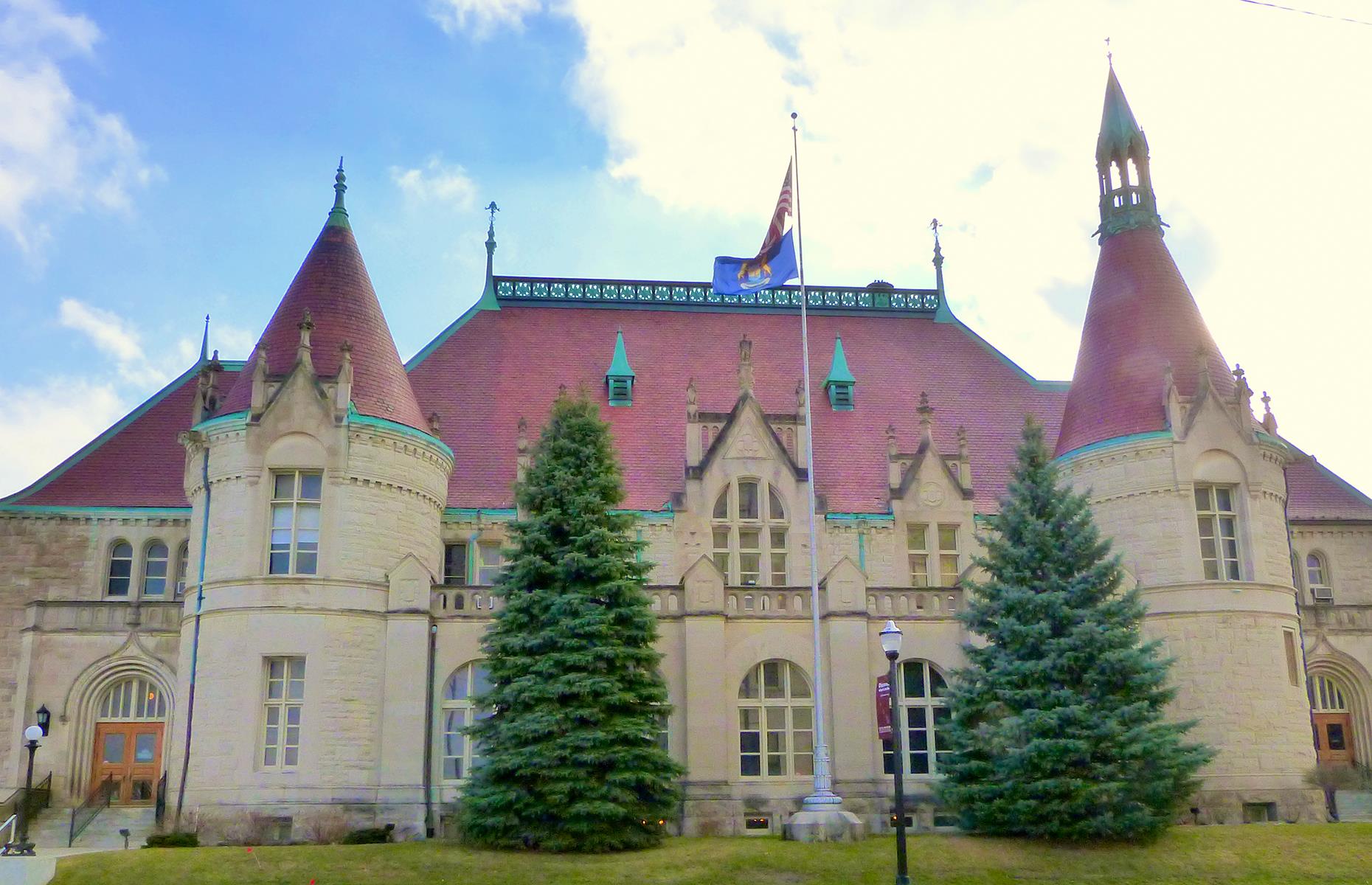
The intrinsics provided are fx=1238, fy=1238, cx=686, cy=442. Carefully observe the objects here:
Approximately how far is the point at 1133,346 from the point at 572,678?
18135 millimetres

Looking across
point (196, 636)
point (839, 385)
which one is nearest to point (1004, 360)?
point (839, 385)

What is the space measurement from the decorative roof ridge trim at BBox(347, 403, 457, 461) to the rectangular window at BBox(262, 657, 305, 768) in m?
5.49

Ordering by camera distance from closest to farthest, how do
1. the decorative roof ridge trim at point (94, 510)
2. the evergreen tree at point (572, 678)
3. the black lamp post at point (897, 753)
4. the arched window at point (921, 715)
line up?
1. the black lamp post at point (897, 753)
2. the evergreen tree at point (572, 678)
3. the arched window at point (921, 715)
4. the decorative roof ridge trim at point (94, 510)

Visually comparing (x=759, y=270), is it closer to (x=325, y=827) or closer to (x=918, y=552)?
(x=918, y=552)

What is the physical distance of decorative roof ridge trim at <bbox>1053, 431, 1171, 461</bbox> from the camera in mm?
30641

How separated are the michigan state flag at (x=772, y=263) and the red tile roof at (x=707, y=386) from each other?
6004 mm

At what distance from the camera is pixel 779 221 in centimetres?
2939

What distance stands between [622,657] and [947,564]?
1180 centimetres

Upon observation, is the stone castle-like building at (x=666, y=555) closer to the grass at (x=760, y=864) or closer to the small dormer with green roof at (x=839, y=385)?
the small dormer with green roof at (x=839, y=385)

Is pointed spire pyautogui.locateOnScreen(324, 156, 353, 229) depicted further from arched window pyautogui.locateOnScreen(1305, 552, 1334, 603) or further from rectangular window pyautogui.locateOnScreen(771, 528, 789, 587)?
arched window pyautogui.locateOnScreen(1305, 552, 1334, 603)

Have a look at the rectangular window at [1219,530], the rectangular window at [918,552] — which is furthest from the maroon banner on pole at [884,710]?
the rectangular window at [1219,530]

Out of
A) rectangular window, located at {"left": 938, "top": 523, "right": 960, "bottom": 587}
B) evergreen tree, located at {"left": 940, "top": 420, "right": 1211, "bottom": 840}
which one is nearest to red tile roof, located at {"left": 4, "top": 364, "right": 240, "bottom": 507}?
rectangular window, located at {"left": 938, "top": 523, "right": 960, "bottom": 587}

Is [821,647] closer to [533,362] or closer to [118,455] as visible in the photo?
[533,362]

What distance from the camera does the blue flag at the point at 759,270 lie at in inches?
1152
